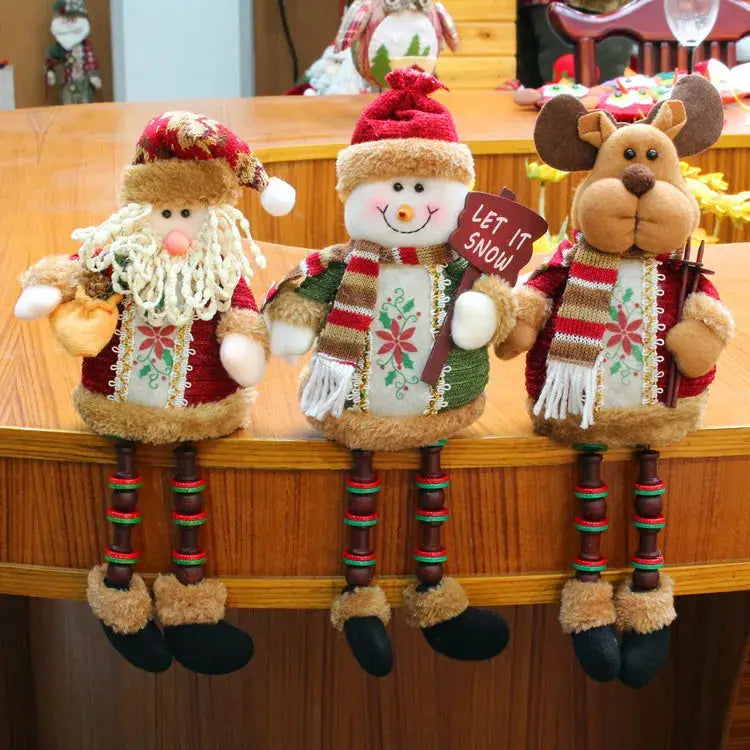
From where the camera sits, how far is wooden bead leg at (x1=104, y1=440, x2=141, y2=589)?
87 centimetres

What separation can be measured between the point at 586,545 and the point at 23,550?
442 millimetres

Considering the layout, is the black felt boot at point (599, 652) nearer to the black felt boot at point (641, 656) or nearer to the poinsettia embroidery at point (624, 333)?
the black felt boot at point (641, 656)

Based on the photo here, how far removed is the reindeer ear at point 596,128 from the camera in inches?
33.6

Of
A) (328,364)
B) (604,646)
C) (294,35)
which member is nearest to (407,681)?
(604,646)

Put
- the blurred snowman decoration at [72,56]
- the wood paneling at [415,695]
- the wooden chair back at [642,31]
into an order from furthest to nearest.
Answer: the blurred snowman decoration at [72,56]
the wooden chair back at [642,31]
the wood paneling at [415,695]

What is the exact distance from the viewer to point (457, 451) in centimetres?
89

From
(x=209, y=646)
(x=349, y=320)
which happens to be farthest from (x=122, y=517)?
(x=349, y=320)

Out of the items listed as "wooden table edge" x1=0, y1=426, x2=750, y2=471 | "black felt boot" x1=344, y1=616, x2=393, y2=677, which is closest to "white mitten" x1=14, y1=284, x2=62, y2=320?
"wooden table edge" x1=0, y1=426, x2=750, y2=471

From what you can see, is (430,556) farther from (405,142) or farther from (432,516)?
(405,142)

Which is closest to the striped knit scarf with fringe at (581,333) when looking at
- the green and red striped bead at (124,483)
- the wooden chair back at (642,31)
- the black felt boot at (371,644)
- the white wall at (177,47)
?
the black felt boot at (371,644)

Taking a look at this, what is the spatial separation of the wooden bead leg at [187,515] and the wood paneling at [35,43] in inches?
147

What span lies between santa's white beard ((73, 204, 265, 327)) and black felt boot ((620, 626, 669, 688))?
40cm

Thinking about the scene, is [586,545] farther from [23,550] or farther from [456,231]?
[23,550]

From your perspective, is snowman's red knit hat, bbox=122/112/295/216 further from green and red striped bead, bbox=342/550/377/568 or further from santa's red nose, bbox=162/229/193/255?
green and red striped bead, bbox=342/550/377/568
